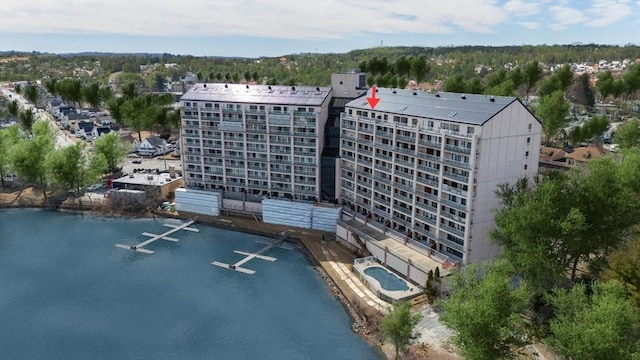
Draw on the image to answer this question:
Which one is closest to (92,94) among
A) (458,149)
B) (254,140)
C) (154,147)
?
(154,147)

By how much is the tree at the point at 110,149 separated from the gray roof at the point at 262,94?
83.5ft

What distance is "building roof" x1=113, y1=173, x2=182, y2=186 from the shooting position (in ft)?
255

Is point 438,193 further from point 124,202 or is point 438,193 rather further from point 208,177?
point 124,202

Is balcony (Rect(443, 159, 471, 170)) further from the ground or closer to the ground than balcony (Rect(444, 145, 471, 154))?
closer to the ground

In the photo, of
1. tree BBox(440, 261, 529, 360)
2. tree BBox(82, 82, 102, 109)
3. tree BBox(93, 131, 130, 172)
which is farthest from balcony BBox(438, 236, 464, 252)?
tree BBox(82, 82, 102, 109)

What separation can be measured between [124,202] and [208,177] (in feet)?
47.1

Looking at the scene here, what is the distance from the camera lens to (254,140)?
223 feet

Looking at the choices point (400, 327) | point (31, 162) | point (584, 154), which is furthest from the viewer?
point (584, 154)

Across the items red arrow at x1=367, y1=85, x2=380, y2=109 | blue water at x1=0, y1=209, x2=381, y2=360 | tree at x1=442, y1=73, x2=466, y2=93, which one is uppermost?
tree at x1=442, y1=73, x2=466, y2=93

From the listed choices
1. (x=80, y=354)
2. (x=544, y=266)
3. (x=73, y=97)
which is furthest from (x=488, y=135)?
(x=73, y=97)

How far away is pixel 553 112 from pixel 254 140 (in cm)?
6076

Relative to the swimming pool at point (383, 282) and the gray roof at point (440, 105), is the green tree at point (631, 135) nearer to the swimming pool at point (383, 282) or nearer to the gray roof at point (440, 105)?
the gray roof at point (440, 105)

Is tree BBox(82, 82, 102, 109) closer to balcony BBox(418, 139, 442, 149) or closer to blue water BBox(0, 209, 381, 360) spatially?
blue water BBox(0, 209, 381, 360)

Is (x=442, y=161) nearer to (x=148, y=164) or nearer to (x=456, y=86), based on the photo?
(x=456, y=86)
